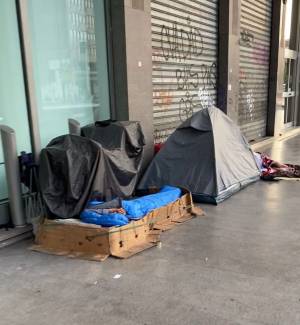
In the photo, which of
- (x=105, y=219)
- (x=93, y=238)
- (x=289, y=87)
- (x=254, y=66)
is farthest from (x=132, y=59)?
(x=289, y=87)

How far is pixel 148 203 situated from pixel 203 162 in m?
1.42

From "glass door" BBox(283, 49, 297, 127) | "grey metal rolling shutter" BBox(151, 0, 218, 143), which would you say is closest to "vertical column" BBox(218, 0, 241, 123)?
"grey metal rolling shutter" BBox(151, 0, 218, 143)

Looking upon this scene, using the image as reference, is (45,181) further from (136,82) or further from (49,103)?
(136,82)

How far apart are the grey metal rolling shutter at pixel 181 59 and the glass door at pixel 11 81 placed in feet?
8.84

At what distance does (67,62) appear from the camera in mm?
5199

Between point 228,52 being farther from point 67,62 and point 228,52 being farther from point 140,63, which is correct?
point 67,62

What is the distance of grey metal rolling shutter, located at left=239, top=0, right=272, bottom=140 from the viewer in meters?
9.95

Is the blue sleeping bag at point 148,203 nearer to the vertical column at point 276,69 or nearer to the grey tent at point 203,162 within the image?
the grey tent at point 203,162

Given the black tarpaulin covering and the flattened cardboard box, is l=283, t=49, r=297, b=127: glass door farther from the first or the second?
the flattened cardboard box

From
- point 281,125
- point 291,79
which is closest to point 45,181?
point 281,125

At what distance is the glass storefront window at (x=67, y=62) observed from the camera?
478 cm

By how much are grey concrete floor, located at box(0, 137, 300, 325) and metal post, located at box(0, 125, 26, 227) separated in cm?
36

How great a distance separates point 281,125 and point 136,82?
8.26 metres

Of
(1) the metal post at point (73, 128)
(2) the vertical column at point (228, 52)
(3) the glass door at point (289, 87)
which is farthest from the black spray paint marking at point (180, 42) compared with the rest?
(3) the glass door at point (289, 87)
